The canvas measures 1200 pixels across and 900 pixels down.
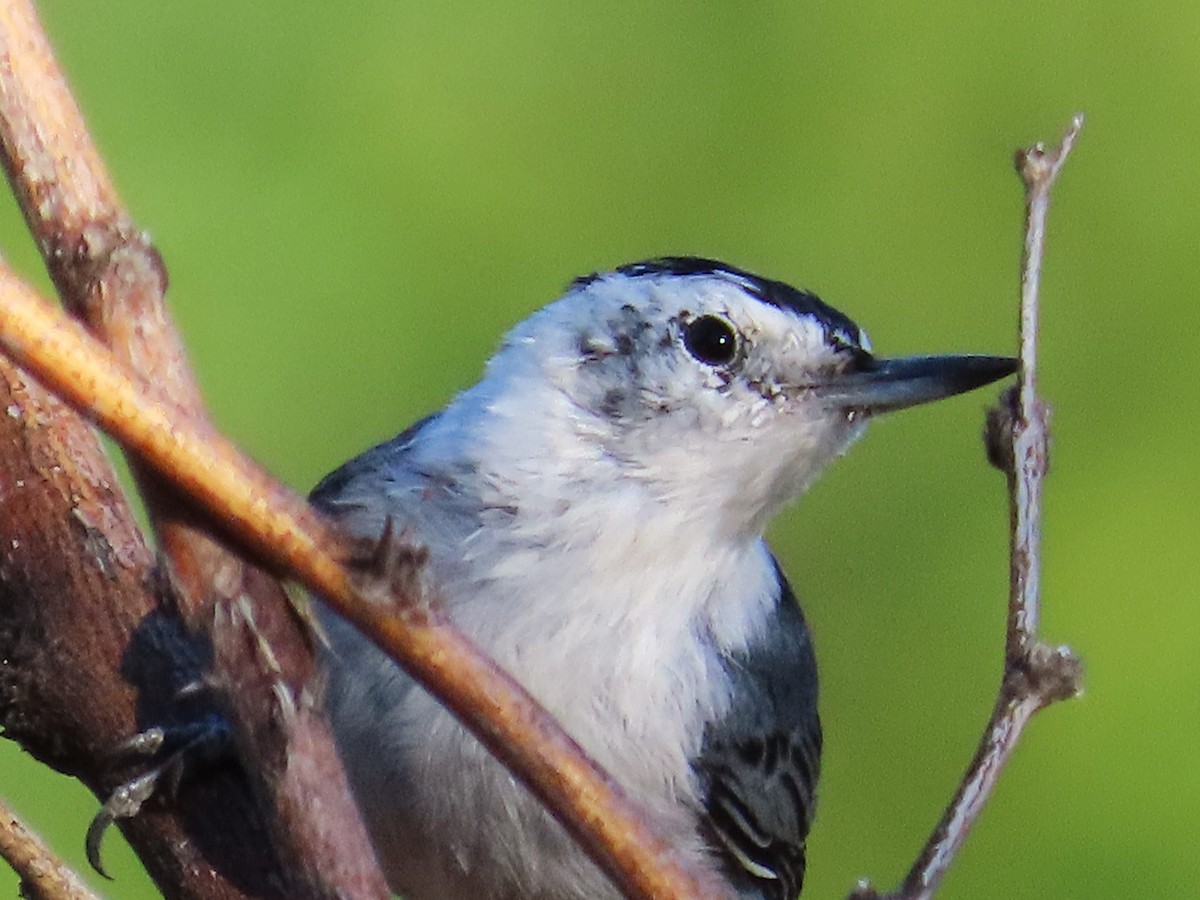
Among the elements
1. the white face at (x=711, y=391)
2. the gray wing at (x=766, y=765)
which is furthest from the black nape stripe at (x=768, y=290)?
the gray wing at (x=766, y=765)

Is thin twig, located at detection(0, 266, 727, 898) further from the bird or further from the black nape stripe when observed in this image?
the black nape stripe

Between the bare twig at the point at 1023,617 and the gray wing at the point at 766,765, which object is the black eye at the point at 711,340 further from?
the bare twig at the point at 1023,617

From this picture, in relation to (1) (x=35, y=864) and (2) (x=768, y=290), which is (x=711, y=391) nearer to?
(2) (x=768, y=290)

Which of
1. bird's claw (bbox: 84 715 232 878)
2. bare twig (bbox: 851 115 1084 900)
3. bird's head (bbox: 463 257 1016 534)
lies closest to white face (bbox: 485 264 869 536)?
bird's head (bbox: 463 257 1016 534)

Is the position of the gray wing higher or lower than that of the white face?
lower

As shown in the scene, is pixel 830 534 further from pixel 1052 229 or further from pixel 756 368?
pixel 756 368
